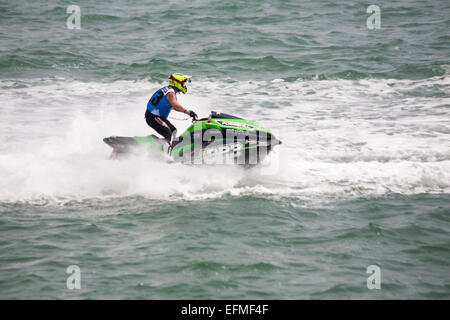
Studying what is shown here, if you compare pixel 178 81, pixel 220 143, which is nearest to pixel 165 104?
pixel 178 81

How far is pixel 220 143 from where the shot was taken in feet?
29.5

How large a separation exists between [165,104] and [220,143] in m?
1.32

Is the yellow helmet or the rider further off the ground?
the yellow helmet

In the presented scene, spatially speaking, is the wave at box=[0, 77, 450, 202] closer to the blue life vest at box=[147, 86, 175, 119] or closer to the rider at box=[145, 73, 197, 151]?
the rider at box=[145, 73, 197, 151]

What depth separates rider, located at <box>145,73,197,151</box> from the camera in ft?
30.5

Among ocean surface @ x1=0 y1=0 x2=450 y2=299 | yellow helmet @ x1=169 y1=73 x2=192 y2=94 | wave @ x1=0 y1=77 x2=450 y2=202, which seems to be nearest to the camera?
ocean surface @ x1=0 y1=0 x2=450 y2=299

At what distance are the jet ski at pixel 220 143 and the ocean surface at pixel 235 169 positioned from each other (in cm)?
27

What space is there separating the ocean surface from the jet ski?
270 mm

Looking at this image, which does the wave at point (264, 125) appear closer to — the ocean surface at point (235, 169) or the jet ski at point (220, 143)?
the ocean surface at point (235, 169)

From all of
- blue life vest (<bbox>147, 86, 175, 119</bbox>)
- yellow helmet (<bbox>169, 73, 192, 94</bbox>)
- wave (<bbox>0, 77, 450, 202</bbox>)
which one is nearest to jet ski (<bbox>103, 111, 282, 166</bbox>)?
wave (<bbox>0, 77, 450, 202</bbox>)

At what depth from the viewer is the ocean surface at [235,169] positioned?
6125 mm

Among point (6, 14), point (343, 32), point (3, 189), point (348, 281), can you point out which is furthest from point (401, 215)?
point (6, 14)

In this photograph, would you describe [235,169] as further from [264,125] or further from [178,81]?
[264,125]

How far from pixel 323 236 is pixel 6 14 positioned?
19807 millimetres
